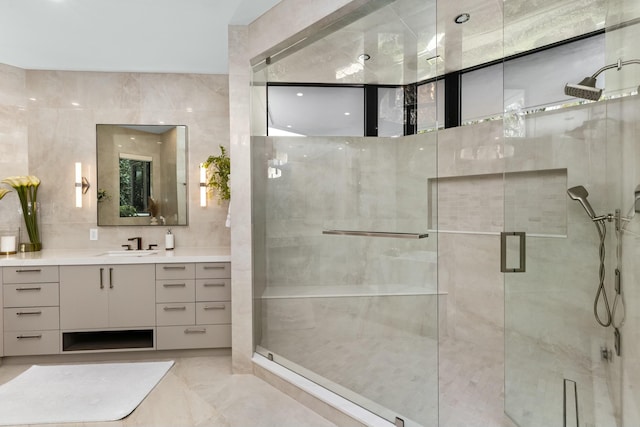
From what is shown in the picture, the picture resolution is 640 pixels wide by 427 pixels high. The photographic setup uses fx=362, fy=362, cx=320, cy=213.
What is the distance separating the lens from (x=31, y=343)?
299 centimetres

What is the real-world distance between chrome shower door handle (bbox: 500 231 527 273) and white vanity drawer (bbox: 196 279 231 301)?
7.24 ft

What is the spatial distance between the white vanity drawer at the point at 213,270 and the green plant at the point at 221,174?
725 millimetres

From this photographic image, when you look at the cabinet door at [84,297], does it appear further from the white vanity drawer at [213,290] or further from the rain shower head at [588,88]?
the rain shower head at [588,88]

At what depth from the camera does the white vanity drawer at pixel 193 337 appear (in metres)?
3.09

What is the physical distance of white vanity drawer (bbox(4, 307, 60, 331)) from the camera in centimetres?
298

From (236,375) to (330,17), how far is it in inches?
A: 105

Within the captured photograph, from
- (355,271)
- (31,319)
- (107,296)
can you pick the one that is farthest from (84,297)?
(355,271)

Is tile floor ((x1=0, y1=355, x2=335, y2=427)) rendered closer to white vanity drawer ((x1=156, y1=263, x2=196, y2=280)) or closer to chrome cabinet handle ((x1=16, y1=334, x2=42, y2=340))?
chrome cabinet handle ((x1=16, y1=334, x2=42, y2=340))

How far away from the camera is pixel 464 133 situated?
3.10 m

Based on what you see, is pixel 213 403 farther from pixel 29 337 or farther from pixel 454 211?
pixel 454 211

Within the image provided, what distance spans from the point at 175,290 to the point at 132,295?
36cm

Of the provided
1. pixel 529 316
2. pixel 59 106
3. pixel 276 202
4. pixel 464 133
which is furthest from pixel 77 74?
pixel 529 316

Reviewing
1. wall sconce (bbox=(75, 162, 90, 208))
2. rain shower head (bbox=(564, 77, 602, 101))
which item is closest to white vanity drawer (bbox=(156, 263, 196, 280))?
wall sconce (bbox=(75, 162, 90, 208))

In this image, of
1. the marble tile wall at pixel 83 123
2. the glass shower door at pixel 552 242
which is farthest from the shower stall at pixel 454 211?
the marble tile wall at pixel 83 123
